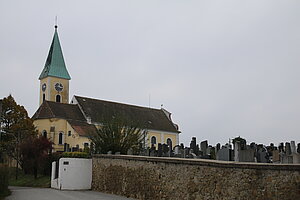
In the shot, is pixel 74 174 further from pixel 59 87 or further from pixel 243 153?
pixel 59 87

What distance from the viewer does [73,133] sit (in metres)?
48.8

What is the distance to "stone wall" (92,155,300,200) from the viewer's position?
35.6 ft

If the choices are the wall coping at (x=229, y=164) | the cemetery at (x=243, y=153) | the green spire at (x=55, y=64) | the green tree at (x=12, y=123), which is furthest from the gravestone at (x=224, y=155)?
the green spire at (x=55, y=64)

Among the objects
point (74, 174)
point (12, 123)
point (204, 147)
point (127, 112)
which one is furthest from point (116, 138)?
point (127, 112)

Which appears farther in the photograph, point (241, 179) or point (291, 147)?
point (291, 147)

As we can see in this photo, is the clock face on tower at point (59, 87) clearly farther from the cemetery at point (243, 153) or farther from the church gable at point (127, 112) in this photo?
the cemetery at point (243, 153)

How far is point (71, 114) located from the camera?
5262cm

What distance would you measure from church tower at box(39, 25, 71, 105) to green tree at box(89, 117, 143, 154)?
3966cm

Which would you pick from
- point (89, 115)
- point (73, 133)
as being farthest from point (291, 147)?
point (89, 115)

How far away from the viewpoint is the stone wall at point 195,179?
10.8 m

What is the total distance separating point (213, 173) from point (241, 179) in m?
1.49

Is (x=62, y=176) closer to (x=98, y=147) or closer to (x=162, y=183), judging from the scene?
(x=98, y=147)

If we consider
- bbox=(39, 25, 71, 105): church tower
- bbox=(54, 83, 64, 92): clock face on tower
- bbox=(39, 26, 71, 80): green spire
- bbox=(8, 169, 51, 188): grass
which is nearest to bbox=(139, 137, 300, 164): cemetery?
bbox=(8, 169, 51, 188): grass

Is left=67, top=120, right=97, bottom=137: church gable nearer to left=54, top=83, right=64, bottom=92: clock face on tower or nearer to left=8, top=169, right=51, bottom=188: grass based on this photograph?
left=8, top=169, right=51, bottom=188: grass
